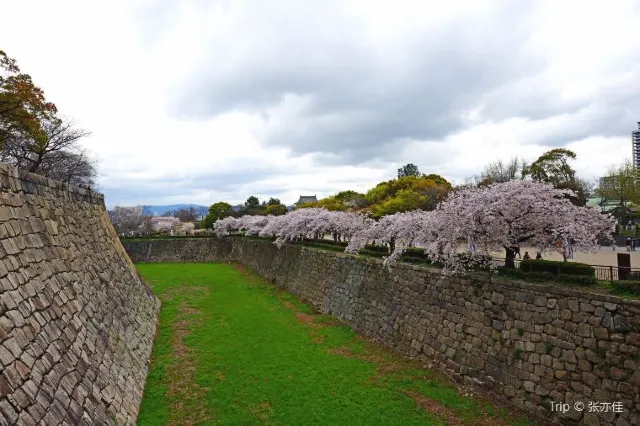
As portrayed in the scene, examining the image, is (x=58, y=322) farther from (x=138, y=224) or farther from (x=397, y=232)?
(x=138, y=224)

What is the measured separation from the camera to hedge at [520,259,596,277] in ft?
32.2

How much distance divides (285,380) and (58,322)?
22.2ft

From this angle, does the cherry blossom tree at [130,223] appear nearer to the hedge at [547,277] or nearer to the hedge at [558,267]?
the hedge at [547,277]

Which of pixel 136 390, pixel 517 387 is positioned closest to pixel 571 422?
pixel 517 387

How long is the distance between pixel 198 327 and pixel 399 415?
35.7 feet

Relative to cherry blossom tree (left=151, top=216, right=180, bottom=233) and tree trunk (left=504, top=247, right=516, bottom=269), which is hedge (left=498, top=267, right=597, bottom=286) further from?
cherry blossom tree (left=151, top=216, right=180, bottom=233)

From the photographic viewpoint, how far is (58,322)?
6754mm

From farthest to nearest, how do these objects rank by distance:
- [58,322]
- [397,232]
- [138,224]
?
[138,224]
[397,232]
[58,322]

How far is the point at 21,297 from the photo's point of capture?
19.2ft

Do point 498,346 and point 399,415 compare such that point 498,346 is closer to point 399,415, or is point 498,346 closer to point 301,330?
point 399,415

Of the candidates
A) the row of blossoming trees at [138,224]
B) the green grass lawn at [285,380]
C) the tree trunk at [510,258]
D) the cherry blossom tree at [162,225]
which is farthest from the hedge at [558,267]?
the cherry blossom tree at [162,225]

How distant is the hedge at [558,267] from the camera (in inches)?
387

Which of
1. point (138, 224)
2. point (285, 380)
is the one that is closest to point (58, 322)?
point (285, 380)

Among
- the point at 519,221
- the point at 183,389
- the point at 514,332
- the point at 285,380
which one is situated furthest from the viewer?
the point at 285,380
